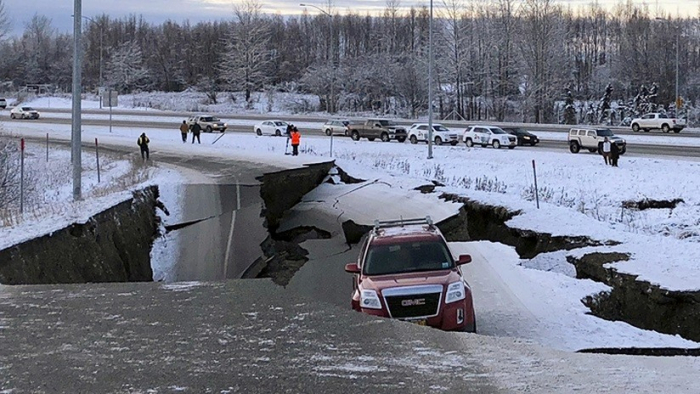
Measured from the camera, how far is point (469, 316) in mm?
11281

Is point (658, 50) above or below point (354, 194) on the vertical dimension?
above

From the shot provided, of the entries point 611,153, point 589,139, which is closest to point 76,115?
point 611,153

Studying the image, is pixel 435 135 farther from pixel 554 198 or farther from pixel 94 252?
pixel 94 252

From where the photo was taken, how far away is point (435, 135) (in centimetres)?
5447

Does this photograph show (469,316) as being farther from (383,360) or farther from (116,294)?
(116,294)

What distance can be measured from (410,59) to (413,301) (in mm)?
92473

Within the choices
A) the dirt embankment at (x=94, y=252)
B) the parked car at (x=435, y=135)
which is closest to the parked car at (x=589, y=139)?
the parked car at (x=435, y=135)

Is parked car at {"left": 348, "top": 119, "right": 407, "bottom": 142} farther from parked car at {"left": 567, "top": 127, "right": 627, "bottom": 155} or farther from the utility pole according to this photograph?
the utility pole

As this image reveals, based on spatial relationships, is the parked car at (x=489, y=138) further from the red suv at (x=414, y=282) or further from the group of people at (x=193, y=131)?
the red suv at (x=414, y=282)

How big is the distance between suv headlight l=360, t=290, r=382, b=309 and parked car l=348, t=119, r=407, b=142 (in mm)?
45913

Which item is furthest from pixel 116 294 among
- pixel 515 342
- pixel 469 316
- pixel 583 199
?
pixel 583 199

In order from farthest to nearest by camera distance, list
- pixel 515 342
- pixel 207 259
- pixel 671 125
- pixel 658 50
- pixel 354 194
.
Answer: pixel 658 50 < pixel 671 125 < pixel 354 194 < pixel 207 259 < pixel 515 342

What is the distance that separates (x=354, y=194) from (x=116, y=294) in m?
18.1

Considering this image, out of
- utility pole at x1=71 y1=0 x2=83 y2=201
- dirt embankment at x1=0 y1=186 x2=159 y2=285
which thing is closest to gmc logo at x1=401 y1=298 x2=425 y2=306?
dirt embankment at x1=0 y1=186 x2=159 y2=285
